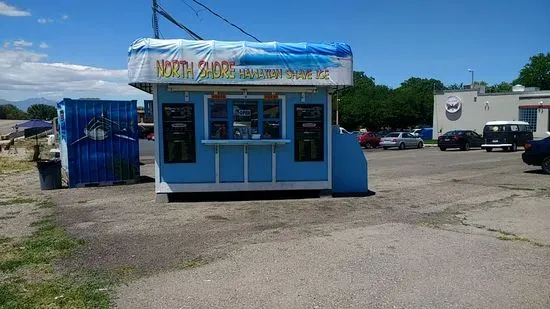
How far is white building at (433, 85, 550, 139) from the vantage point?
43.2 meters

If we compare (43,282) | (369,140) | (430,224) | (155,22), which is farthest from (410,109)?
(43,282)

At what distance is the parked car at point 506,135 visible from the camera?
3175cm

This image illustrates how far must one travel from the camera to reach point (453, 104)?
49688 millimetres

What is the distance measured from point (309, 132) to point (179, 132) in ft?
9.94

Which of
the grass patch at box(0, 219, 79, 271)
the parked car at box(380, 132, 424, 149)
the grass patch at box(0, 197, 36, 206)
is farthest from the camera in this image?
the parked car at box(380, 132, 424, 149)

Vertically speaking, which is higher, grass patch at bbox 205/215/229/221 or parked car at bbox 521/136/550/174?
parked car at bbox 521/136/550/174

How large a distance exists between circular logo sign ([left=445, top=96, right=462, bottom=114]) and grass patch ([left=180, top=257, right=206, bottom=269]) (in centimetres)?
4775

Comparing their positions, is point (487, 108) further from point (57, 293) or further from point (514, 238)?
point (57, 293)

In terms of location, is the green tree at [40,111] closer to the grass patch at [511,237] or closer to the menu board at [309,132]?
the menu board at [309,132]

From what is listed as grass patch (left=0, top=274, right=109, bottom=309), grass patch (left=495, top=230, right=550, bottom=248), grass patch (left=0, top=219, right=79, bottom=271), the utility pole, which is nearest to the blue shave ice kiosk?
grass patch (left=0, top=219, right=79, bottom=271)

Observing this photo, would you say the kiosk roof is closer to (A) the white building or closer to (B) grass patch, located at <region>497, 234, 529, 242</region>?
(B) grass patch, located at <region>497, 234, 529, 242</region>

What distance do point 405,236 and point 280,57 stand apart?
5.09 meters

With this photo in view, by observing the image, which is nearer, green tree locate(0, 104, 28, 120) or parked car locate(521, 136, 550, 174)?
parked car locate(521, 136, 550, 174)

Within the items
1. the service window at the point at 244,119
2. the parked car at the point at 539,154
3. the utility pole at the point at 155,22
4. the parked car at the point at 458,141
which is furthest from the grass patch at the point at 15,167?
the parked car at the point at 458,141
